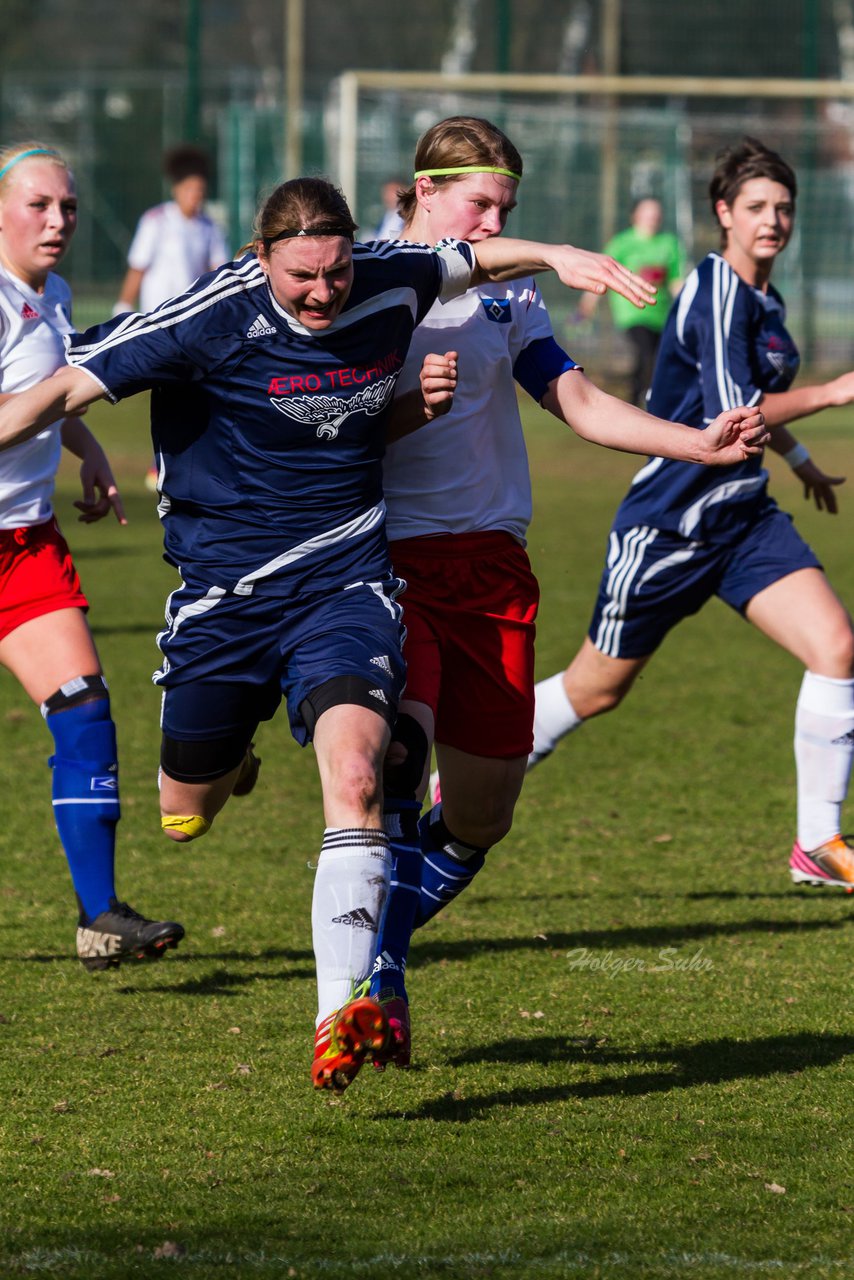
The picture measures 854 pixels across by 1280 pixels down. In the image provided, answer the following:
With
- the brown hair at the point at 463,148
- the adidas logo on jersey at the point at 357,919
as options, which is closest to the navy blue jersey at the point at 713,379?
the brown hair at the point at 463,148

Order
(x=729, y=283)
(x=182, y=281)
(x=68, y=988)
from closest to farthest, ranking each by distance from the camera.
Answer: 1. (x=68, y=988)
2. (x=729, y=283)
3. (x=182, y=281)

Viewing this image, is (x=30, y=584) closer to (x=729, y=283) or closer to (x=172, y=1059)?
(x=172, y=1059)

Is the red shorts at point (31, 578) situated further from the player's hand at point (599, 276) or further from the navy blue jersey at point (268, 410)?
the player's hand at point (599, 276)

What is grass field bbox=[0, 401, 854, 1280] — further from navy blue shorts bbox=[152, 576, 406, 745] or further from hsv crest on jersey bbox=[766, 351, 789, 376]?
hsv crest on jersey bbox=[766, 351, 789, 376]

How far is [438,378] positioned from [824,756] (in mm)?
2714

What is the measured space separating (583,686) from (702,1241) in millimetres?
3400

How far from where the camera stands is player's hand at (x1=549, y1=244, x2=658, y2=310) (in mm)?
4277

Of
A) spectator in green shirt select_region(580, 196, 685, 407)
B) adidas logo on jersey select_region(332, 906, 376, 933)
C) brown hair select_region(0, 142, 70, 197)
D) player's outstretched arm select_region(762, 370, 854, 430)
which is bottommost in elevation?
spectator in green shirt select_region(580, 196, 685, 407)

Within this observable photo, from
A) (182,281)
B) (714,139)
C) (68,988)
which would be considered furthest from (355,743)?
(714,139)

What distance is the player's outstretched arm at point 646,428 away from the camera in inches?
168

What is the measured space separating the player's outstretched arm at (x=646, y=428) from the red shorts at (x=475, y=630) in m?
0.40

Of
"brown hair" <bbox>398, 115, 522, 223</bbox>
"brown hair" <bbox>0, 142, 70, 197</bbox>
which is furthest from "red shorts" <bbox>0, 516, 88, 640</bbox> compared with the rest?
"brown hair" <bbox>398, 115, 522, 223</bbox>

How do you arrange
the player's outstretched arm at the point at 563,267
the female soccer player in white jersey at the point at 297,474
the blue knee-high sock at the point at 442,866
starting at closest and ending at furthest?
1. the female soccer player in white jersey at the point at 297,474
2. the player's outstretched arm at the point at 563,267
3. the blue knee-high sock at the point at 442,866

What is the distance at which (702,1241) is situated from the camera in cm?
352
